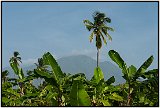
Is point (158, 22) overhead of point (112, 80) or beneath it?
overhead

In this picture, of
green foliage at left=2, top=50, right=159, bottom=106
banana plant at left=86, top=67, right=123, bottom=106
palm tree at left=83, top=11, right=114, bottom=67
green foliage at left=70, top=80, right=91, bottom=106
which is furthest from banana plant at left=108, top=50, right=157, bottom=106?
palm tree at left=83, top=11, right=114, bottom=67

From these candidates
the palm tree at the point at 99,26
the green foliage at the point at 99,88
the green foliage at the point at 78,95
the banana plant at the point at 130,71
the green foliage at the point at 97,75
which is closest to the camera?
the green foliage at the point at 78,95

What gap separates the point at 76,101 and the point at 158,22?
1854 mm

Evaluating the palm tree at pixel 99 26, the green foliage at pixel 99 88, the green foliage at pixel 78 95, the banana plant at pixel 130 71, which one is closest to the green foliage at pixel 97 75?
the green foliage at pixel 99 88

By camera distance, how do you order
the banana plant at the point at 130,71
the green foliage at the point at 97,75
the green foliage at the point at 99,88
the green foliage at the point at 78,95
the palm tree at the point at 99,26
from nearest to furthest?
1. the green foliage at the point at 78,95
2. the green foliage at the point at 99,88
3. the banana plant at the point at 130,71
4. the green foliage at the point at 97,75
5. the palm tree at the point at 99,26

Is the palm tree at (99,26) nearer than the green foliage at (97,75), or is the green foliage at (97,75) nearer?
the green foliage at (97,75)

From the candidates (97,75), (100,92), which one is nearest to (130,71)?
(97,75)

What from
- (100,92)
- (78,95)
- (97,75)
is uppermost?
(97,75)

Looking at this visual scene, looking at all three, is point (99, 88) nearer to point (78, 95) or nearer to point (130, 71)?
point (130, 71)

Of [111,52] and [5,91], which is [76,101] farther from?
[5,91]

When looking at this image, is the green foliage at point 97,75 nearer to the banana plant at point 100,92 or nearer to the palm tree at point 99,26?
the banana plant at point 100,92

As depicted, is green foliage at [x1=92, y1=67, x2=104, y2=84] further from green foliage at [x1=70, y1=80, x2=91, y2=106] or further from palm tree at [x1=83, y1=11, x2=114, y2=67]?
palm tree at [x1=83, y1=11, x2=114, y2=67]

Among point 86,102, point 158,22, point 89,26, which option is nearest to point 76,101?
point 86,102

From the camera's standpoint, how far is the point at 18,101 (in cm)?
499
